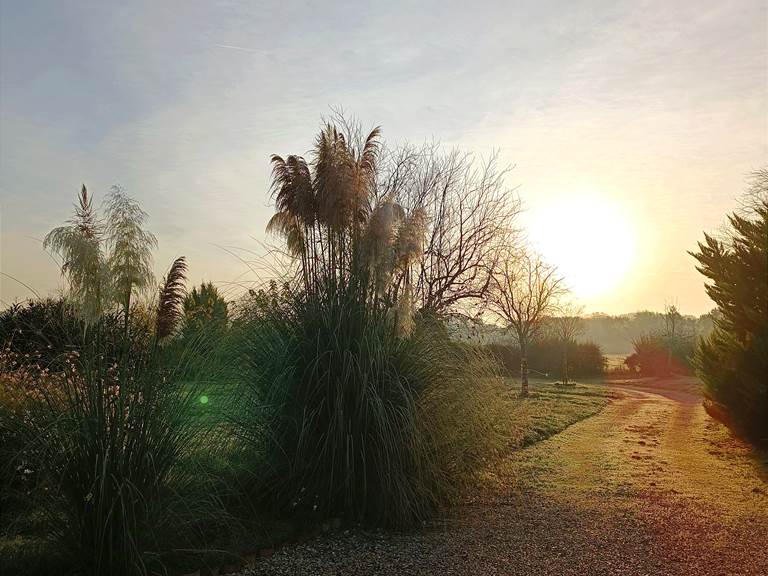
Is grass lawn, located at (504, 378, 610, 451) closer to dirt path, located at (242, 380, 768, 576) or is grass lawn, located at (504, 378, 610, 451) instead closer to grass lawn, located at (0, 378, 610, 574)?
grass lawn, located at (0, 378, 610, 574)

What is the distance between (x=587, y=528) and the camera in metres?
5.31

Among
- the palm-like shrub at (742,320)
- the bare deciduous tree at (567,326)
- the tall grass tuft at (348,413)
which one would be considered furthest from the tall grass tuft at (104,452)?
the bare deciduous tree at (567,326)

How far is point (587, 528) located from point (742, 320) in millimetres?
6626

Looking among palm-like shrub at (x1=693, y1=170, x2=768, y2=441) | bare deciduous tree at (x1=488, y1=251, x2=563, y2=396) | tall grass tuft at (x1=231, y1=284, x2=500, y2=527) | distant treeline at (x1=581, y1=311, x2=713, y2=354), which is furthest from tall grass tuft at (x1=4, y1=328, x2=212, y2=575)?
distant treeline at (x1=581, y1=311, x2=713, y2=354)

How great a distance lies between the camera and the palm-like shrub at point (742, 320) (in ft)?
31.4

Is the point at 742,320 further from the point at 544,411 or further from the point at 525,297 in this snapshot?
the point at 525,297

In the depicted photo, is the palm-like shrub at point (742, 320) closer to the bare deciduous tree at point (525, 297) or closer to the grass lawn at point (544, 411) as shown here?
the grass lawn at point (544, 411)

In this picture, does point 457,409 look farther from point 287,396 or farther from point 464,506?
point 287,396

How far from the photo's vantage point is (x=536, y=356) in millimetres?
30969

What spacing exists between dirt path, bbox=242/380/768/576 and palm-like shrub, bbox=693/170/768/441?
1197 millimetres

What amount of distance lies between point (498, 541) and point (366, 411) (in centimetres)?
149

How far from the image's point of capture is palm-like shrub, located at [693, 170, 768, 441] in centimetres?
957

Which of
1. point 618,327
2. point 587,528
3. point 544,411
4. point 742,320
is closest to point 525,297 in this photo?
point 544,411

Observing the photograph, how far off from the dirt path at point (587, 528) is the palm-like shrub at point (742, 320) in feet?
3.93
